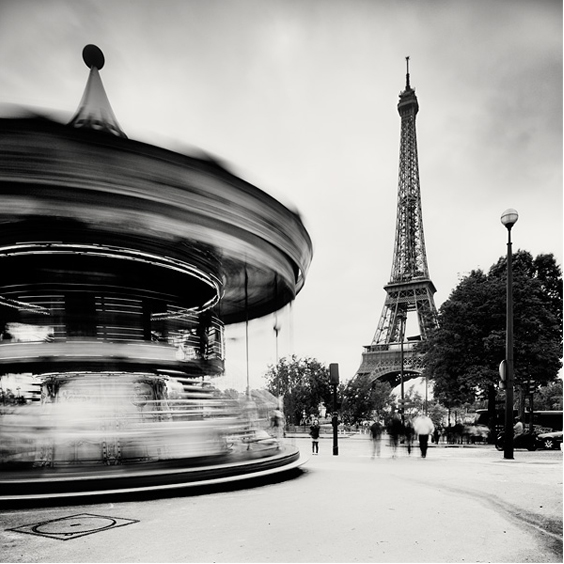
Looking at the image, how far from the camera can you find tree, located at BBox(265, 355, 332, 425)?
141 ft

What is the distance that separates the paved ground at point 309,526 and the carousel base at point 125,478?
189 mm

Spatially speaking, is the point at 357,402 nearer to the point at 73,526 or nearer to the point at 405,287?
the point at 405,287

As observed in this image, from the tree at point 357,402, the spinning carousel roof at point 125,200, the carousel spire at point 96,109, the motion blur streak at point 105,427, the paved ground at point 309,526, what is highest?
the carousel spire at point 96,109

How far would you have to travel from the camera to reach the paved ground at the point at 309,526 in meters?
4.76

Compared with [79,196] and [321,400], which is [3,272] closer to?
[79,196]


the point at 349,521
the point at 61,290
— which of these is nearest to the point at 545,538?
the point at 349,521

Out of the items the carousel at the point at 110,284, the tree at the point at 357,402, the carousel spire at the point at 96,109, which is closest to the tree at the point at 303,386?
the tree at the point at 357,402

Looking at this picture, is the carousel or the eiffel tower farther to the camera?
the eiffel tower

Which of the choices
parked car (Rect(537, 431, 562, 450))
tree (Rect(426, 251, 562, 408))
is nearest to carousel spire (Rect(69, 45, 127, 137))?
parked car (Rect(537, 431, 562, 450))

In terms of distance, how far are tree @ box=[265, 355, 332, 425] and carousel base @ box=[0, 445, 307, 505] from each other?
33.9m

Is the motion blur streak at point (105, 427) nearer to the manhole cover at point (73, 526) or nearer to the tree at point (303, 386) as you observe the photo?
the manhole cover at point (73, 526)

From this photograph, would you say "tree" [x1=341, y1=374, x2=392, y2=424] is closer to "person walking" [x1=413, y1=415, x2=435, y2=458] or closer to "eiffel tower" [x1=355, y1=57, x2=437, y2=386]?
"eiffel tower" [x1=355, y1=57, x2=437, y2=386]

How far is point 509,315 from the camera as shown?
15.0 metres

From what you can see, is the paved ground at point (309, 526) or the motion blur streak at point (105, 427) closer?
the paved ground at point (309, 526)
